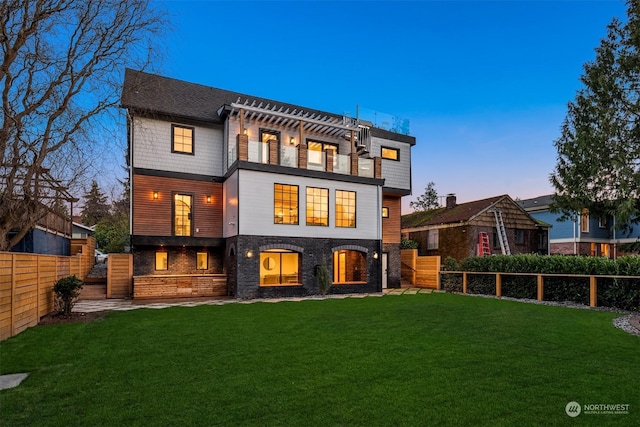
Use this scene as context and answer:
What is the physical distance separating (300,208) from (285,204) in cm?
65

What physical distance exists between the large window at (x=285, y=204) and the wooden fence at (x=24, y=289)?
7352mm

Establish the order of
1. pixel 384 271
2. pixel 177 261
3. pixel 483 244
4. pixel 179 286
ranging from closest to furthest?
1. pixel 179 286
2. pixel 177 261
3. pixel 384 271
4. pixel 483 244

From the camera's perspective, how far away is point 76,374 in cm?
474

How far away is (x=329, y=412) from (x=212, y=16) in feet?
50.1

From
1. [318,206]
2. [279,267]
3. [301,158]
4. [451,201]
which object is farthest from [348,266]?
[451,201]

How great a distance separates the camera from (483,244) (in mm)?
21422

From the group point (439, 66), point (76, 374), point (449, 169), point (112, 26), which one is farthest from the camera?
point (449, 169)

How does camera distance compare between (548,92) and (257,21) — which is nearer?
(257,21)

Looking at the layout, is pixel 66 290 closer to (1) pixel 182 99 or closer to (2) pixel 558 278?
(1) pixel 182 99

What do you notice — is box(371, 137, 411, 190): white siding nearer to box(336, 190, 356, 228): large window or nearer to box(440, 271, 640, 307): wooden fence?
box(336, 190, 356, 228): large window

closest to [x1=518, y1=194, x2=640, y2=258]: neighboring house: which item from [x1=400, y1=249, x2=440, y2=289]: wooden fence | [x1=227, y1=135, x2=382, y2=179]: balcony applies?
[x1=400, y1=249, x2=440, y2=289]: wooden fence

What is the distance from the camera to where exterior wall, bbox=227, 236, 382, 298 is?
13.9 m

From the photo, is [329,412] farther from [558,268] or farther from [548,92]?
[548,92]

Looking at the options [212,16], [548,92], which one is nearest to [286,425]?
[212,16]
